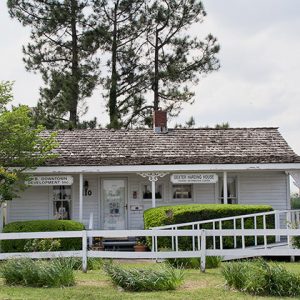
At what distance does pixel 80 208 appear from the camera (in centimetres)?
1994

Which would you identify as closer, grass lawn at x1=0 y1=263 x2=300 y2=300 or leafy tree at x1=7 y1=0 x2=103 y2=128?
grass lawn at x1=0 y1=263 x2=300 y2=300

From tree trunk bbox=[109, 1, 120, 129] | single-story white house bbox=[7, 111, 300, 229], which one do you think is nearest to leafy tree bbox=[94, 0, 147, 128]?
tree trunk bbox=[109, 1, 120, 129]

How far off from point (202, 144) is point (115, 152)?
373 cm

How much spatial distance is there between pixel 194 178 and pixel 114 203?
3.56 metres

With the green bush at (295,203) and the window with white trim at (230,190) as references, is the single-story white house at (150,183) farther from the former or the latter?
the green bush at (295,203)

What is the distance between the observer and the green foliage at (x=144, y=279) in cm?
1038

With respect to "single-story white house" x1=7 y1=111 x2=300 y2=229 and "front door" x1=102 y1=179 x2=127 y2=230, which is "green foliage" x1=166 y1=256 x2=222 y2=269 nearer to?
"single-story white house" x1=7 y1=111 x2=300 y2=229

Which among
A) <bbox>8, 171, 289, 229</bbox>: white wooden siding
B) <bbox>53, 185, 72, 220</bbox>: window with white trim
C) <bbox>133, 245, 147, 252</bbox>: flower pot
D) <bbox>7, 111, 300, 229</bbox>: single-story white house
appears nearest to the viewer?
<bbox>133, 245, 147, 252</bbox>: flower pot

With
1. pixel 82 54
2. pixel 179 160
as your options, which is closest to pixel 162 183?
pixel 179 160

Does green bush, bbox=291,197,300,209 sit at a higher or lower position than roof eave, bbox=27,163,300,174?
lower

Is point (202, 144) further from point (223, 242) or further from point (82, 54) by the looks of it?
point (82, 54)

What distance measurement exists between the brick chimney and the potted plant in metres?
6.02

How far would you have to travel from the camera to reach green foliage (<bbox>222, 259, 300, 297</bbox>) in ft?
32.4

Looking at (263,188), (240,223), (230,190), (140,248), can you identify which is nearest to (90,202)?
(140,248)
